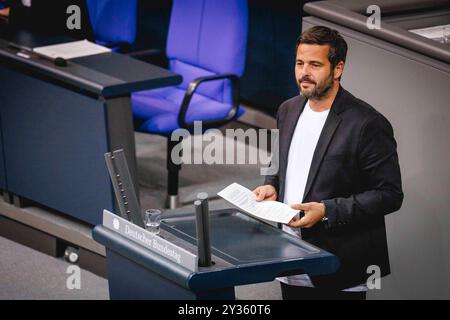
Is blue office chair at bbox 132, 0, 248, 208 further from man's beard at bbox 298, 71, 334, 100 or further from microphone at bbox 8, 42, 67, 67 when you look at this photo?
man's beard at bbox 298, 71, 334, 100

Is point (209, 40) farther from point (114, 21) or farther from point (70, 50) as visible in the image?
point (114, 21)

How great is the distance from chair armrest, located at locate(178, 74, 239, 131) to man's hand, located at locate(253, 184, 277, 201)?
6.73ft

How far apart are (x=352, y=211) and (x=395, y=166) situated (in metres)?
0.18

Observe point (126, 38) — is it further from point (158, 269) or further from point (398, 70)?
point (158, 269)

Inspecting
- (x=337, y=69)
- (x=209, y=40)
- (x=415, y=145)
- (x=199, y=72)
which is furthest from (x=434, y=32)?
(x=199, y=72)

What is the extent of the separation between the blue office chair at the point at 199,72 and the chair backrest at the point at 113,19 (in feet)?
1.61

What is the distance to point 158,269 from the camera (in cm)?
266

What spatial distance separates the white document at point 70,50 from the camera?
16.2 ft

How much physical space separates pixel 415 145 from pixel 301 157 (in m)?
0.71

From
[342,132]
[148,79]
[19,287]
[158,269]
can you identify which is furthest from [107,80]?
[158,269]

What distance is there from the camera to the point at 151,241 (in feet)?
8.89

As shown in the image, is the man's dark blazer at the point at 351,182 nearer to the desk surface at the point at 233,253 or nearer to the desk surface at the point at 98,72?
the desk surface at the point at 233,253

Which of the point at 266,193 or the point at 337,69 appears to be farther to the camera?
the point at 266,193

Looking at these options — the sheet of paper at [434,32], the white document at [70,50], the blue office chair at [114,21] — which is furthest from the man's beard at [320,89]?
the blue office chair at [114,21]
